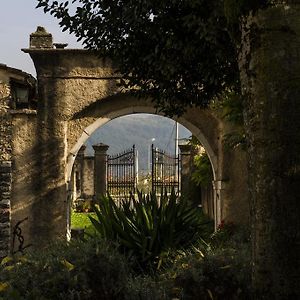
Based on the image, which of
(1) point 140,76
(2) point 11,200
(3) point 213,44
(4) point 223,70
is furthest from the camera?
(2) point 11,200

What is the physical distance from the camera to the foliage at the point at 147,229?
21.3 ft

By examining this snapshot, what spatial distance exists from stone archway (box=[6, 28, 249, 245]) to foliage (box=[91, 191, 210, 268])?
3396 mm

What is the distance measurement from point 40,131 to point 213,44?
6.01 meters

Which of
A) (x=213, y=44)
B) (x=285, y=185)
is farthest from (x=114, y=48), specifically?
(x=285, y=185)

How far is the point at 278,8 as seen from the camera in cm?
371

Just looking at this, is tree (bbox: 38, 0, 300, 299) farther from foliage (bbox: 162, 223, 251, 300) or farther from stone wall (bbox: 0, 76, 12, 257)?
stone wall (bbox: 0, 76, 12, 257)

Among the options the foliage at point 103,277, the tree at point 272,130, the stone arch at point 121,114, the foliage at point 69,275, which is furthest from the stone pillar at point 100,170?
the tree at point 272,130

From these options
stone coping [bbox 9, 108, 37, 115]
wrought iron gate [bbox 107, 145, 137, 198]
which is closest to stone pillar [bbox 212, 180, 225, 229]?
stone coping [bbox 9, 108, 37, 115]

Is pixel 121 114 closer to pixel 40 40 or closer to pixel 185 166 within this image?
pixel 40 40

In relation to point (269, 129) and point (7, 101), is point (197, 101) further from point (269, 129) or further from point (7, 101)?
point (7, 101)

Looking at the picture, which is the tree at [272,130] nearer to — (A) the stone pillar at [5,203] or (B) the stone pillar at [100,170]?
(A) the stone pillar at [5,203]

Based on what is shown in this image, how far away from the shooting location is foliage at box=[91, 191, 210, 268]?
21.3 feet

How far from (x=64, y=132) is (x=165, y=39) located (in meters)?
5.40

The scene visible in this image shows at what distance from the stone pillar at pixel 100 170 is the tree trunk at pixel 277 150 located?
17.0 metres
